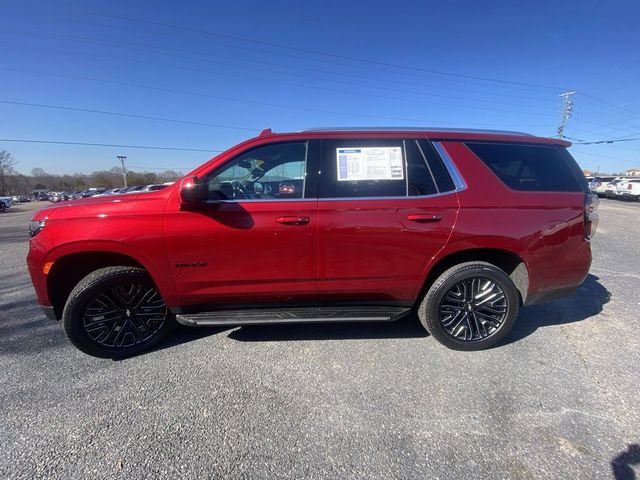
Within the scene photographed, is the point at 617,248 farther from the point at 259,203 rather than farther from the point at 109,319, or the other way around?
the point at 109,319

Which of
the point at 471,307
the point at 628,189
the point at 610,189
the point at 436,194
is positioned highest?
the point at 436,194

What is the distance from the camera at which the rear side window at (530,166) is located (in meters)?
3.01

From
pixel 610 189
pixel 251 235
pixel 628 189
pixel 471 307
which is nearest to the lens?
pixel 251 235

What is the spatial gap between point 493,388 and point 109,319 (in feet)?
10.7

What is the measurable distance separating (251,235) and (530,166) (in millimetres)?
2644

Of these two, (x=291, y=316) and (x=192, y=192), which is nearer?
(x=192, y=192)

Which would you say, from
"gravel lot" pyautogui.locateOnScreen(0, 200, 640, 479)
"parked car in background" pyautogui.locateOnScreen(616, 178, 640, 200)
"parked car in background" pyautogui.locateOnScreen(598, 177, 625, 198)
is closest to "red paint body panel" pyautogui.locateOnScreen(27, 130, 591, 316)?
"gravel lot" pyautogui.locateOnScreen(0, 200, 640, 479)

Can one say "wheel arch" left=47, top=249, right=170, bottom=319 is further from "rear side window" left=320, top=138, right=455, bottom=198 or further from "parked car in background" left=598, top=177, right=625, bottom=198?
"parked car in background" left=598, top=177, right=625, bottom=198

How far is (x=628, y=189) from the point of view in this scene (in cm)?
2641

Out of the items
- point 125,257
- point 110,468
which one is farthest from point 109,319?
point 110,468

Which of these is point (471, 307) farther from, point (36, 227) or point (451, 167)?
point (36, 227)

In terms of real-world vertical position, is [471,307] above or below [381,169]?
below

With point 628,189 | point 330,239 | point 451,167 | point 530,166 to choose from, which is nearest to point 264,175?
point 330,239

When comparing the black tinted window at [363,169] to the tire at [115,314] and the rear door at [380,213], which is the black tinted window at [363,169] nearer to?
the rear door at [380,213]
